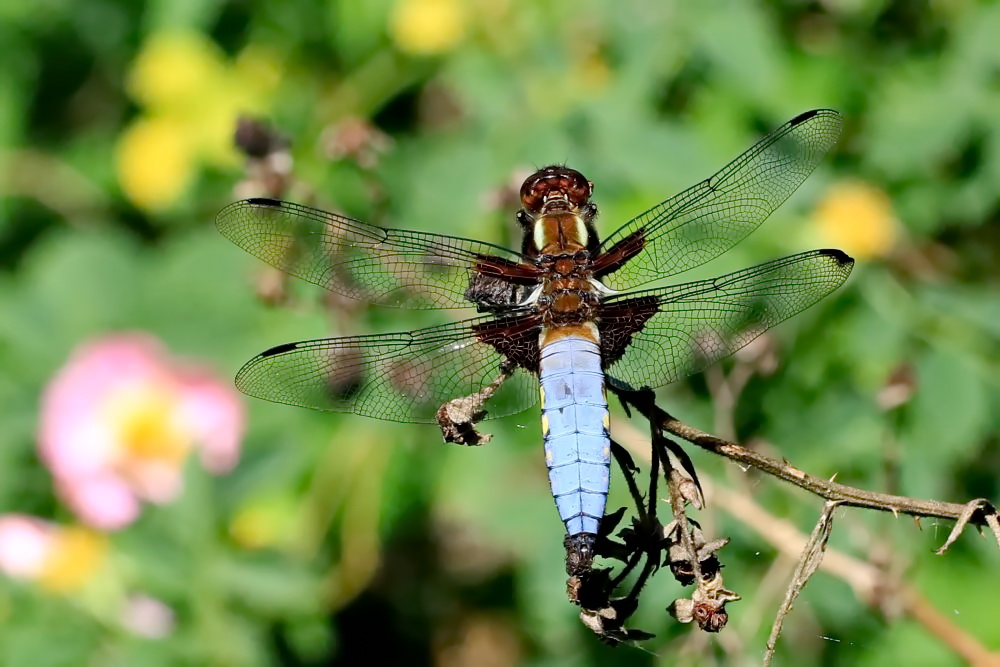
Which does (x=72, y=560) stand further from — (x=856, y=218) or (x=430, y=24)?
(x=856, y=218)

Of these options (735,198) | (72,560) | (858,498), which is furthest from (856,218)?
(72,560)

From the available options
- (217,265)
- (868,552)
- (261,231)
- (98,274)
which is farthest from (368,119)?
(868,552)

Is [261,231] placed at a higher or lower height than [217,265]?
lower

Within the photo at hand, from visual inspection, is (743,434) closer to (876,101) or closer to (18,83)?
(876,101)

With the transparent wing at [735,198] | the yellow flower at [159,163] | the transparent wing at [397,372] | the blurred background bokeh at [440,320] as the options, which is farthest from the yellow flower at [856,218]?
the yellow flower at [159,163]

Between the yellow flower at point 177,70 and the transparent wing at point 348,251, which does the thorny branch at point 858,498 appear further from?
the yellow flower at point 177,70

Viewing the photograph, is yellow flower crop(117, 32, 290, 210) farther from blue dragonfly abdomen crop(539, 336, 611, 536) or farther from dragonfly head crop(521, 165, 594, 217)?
blue dragonfly abdomen crop(539, 336, 611, 536)
